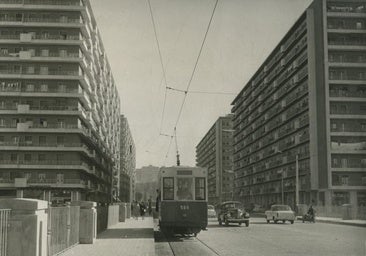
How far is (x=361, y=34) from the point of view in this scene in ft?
224

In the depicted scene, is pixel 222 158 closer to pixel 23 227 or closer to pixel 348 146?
pixel 348 146

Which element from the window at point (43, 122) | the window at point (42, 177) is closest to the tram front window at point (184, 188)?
the window at point (42, 177)

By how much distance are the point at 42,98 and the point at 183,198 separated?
49.8 m

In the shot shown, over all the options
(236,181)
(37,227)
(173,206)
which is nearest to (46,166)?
(173,206)

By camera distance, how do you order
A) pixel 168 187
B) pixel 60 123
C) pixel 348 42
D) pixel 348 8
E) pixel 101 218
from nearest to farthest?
pixel 168 187 < pixel 101 218 < pixel 60 123 < pixel 348 42 < pixel 348 8

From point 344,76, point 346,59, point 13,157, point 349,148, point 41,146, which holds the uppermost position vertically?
point 346,59

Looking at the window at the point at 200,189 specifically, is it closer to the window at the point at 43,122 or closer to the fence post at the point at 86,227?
the fence post at the point at 86,227

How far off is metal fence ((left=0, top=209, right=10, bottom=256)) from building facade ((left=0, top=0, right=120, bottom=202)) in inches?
2304

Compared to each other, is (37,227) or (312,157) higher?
(312,157)

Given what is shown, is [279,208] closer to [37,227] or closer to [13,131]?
[37,227]

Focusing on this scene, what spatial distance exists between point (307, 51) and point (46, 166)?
1518 inches

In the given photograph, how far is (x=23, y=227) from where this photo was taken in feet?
28.5

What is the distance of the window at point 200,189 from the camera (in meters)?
21.6

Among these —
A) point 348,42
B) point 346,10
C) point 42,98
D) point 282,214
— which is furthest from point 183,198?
point 346,10
